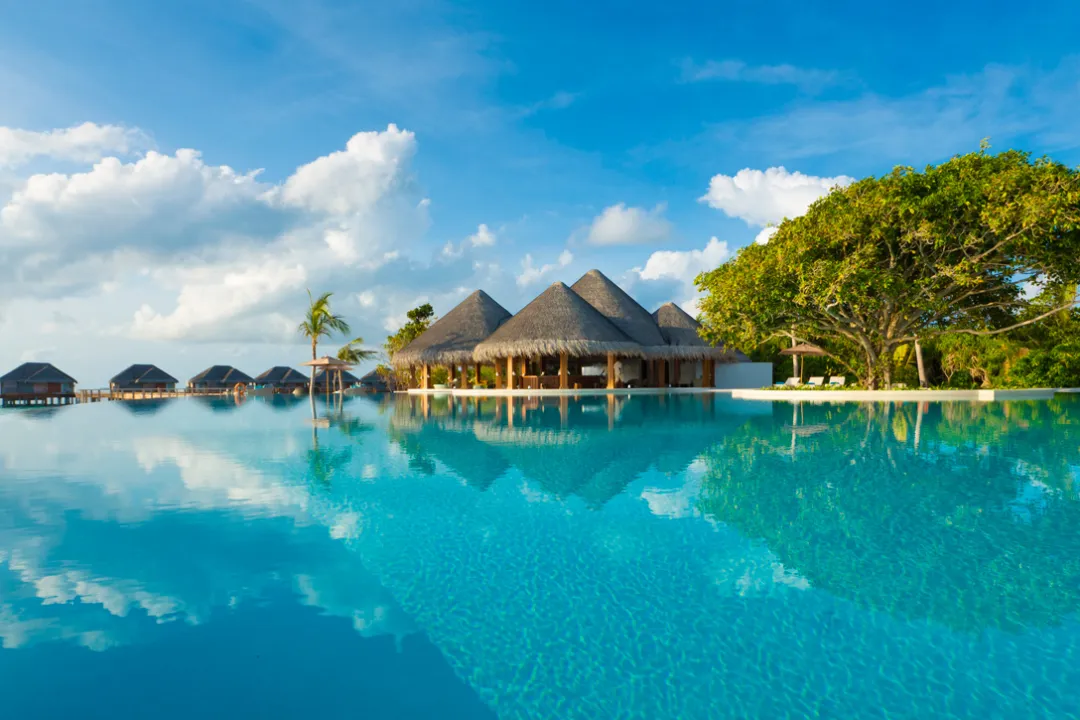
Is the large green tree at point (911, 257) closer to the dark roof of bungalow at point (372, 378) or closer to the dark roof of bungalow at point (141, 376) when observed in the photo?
the dark roof of bungalow at point (372, 378)

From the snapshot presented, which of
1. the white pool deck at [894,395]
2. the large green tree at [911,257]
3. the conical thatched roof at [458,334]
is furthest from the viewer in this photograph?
the conical thatched roof at [458,334]

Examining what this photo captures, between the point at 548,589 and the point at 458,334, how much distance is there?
83.7 ft

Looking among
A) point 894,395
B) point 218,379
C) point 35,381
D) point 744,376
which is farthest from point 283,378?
point 894,395

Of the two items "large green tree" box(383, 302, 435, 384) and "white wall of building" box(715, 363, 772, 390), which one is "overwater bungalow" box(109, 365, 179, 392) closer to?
"large green tree" box(383, 302, 435, 384)

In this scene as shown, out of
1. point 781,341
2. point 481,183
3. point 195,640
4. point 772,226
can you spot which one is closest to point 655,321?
point 781,341

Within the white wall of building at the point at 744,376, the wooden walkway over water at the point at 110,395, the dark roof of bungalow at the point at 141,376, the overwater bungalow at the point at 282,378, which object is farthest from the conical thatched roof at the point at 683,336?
the dark roof of bungalow at the point at 141,376

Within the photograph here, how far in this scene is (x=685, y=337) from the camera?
27516 mm

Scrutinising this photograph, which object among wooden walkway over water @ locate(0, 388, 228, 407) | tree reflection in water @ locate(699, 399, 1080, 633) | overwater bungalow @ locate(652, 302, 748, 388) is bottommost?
wooden walkway over water @ locate(0, 388, 228, 407)

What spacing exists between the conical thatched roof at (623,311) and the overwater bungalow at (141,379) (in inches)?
1389

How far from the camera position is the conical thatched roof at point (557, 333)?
23.9 metres

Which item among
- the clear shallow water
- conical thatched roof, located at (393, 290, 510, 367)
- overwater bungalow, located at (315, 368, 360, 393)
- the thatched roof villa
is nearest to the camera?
the clear shallow water

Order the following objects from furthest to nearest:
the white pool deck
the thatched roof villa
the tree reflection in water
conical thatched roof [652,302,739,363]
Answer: conical thatched roof [652,302,739,363] < the thatched roof villa < the white pool deck < the tree reflection in water

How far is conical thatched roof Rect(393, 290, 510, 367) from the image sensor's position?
27656 mm

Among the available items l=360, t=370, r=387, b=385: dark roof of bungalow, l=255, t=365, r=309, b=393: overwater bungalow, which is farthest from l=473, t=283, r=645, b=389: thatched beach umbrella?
l=255, t=365, r=309, b=393: overwater bungalow
